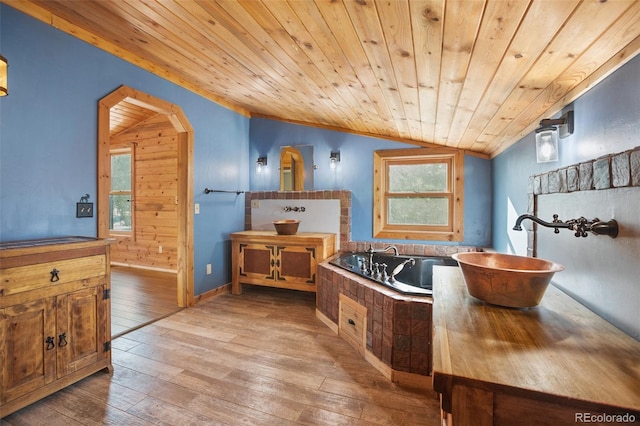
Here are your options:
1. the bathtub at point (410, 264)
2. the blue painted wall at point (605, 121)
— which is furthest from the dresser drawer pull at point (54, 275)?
the blue painted wall at point (605, 121)

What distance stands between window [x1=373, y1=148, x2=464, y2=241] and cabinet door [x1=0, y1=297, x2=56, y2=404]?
10.3 feet

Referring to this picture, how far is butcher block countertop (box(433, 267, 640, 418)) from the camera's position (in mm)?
626

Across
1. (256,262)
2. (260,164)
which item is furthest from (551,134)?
(260,164)

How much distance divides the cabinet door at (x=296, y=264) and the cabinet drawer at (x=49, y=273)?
6.02 feet

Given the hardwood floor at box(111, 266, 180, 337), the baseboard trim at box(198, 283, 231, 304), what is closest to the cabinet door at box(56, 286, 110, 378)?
the hardwood floor at box(111, 266, 180, 337)

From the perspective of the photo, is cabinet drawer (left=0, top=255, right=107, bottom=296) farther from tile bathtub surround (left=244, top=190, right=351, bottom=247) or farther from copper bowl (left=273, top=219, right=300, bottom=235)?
tile bathtub surround (left=244, top=190, right=351, bottom=247)

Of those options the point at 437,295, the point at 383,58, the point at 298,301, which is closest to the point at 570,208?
the point at 437,295

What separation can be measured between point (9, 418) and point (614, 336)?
280cm

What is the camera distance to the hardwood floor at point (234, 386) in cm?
156

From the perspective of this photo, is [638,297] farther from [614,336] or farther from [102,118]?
[102,118]

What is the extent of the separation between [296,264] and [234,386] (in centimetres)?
168

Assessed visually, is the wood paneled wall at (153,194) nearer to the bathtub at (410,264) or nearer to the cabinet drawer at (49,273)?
the cabinet drawer at (49,273)

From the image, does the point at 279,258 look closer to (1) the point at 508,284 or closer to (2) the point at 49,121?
(2) the point at 49,121

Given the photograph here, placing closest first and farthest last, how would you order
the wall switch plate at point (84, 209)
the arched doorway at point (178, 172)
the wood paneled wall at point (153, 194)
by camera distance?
the wall switch plate at point (84, 209)
the arched doorway at point (178, 172)
the wood paneled wall at point (153, 194)
